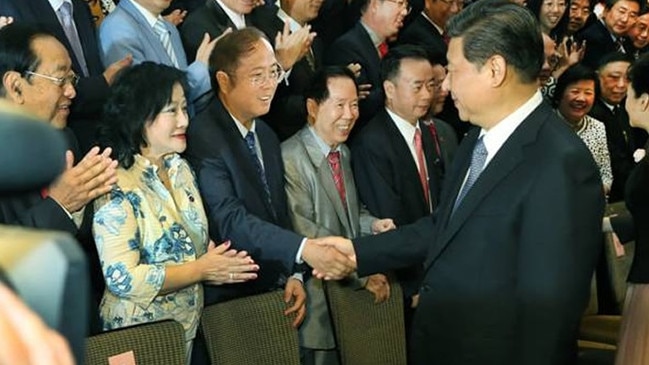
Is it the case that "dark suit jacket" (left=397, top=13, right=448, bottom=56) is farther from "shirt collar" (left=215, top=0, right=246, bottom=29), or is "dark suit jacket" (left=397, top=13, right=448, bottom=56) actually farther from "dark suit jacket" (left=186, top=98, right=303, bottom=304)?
"dark suit jacket" (left=186, top=98, right=303, bottom=304)

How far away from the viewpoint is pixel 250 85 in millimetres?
3422

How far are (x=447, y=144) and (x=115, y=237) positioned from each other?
1818mm

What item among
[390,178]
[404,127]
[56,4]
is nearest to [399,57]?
[404,127]

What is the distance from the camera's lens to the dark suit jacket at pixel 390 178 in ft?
12.8

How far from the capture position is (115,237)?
109 inches

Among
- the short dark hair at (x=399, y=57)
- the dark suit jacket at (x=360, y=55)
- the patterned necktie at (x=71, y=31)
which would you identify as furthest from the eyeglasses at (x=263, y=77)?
the dark suit jacket at (x=360, y=55)

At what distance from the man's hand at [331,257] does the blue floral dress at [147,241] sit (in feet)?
1.02

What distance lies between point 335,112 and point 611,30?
275 cm

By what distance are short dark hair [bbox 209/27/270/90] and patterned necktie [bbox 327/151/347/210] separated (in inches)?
20.0

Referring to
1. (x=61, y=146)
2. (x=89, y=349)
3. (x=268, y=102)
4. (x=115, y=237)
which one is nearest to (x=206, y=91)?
(x=268, y=102)

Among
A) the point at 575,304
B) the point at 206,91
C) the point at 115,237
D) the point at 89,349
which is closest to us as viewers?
the point at 575,304

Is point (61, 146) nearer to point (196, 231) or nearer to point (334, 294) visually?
point (196, 231)

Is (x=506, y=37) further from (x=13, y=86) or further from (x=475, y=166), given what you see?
(x=13, y=86)

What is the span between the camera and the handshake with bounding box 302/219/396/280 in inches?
120
